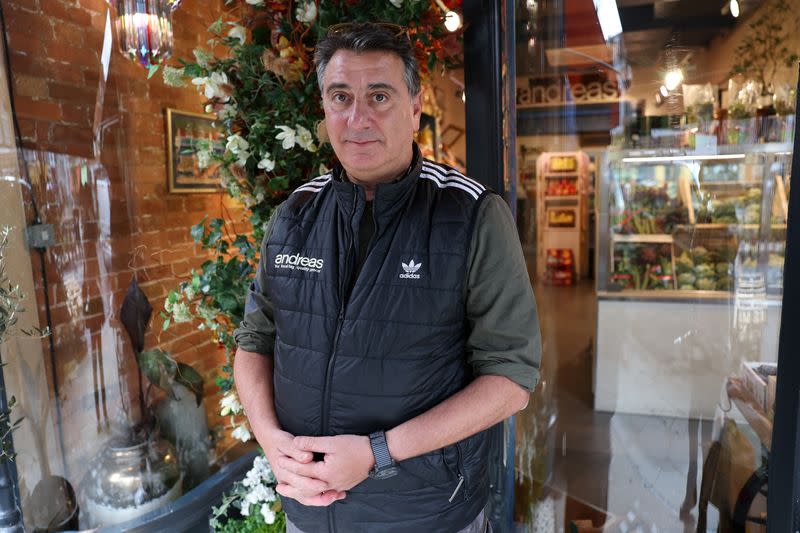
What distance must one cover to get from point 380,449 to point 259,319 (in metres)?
0.51

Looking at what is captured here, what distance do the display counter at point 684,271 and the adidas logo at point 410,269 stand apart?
2317 mm

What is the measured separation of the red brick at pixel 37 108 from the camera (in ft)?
7.04

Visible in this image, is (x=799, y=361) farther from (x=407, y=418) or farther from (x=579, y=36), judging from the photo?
(x=579, y=36)

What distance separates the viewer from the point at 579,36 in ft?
9.51

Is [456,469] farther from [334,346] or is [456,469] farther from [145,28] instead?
[145,28]

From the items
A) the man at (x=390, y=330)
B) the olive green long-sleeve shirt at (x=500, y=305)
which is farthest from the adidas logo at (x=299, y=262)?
the olive green long-sleeve shirt at (x=500, y=305)

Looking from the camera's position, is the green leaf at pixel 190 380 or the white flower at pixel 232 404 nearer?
the white flower at pixel 232 404

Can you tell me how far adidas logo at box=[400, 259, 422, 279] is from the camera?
4.14 feet

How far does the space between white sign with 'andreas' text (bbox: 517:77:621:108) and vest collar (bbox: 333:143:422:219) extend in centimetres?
117

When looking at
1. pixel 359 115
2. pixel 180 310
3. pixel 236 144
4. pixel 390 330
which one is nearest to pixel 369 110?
pixel 359 115

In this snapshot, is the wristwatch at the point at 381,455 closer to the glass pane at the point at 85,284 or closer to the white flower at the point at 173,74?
the white flower at the point at 173,74

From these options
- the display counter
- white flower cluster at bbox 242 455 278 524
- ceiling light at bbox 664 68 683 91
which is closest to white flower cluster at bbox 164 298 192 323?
white flower cluster at bbox 242 455 278 524

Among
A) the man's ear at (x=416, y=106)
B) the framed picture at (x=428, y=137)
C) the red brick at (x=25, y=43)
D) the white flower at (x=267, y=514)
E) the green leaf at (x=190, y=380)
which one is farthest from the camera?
Result: the framed picture at (x=428, y=137)

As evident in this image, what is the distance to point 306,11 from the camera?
1.80m
